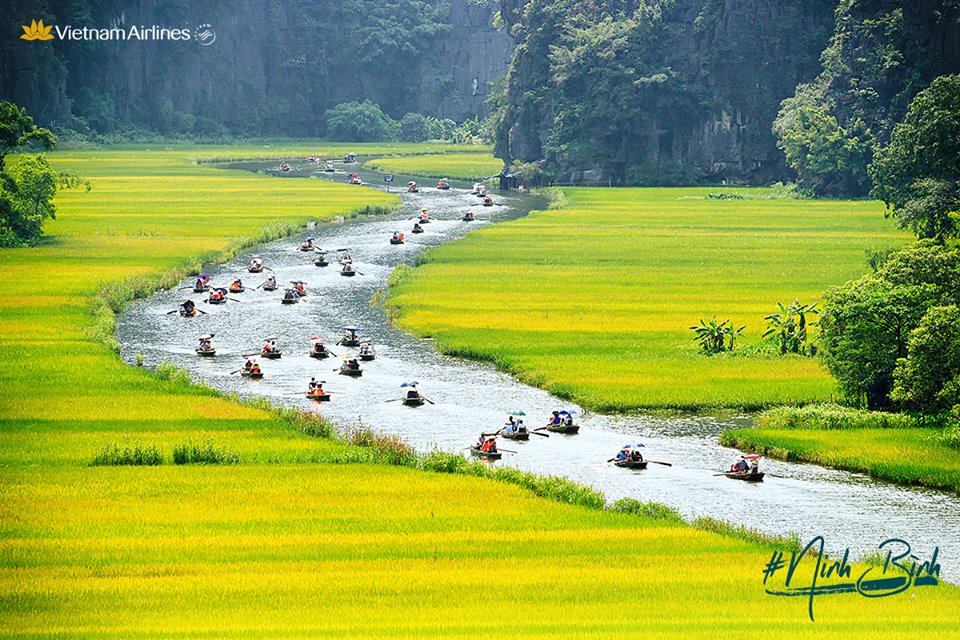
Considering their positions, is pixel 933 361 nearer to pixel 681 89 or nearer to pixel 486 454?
pixel 486 454

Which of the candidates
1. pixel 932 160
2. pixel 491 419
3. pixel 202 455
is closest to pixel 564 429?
pixel 491 419

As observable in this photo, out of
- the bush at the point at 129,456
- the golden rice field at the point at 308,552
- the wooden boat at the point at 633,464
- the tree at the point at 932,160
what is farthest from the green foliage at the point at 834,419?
the tree at the point at 932,160

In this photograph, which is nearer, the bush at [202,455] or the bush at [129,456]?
the bush at [129,456]

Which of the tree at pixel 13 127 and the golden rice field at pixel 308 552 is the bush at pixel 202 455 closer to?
the golden rice field at pixel 308 552

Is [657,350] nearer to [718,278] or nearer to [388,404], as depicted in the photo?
[388,404]

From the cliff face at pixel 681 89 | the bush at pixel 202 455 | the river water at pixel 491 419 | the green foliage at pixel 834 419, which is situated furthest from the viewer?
the cliff face at pixel 681 89

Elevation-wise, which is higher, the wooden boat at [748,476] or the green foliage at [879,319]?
the green foliage at [879,319]

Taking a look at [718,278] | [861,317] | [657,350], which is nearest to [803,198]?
[718,278]
